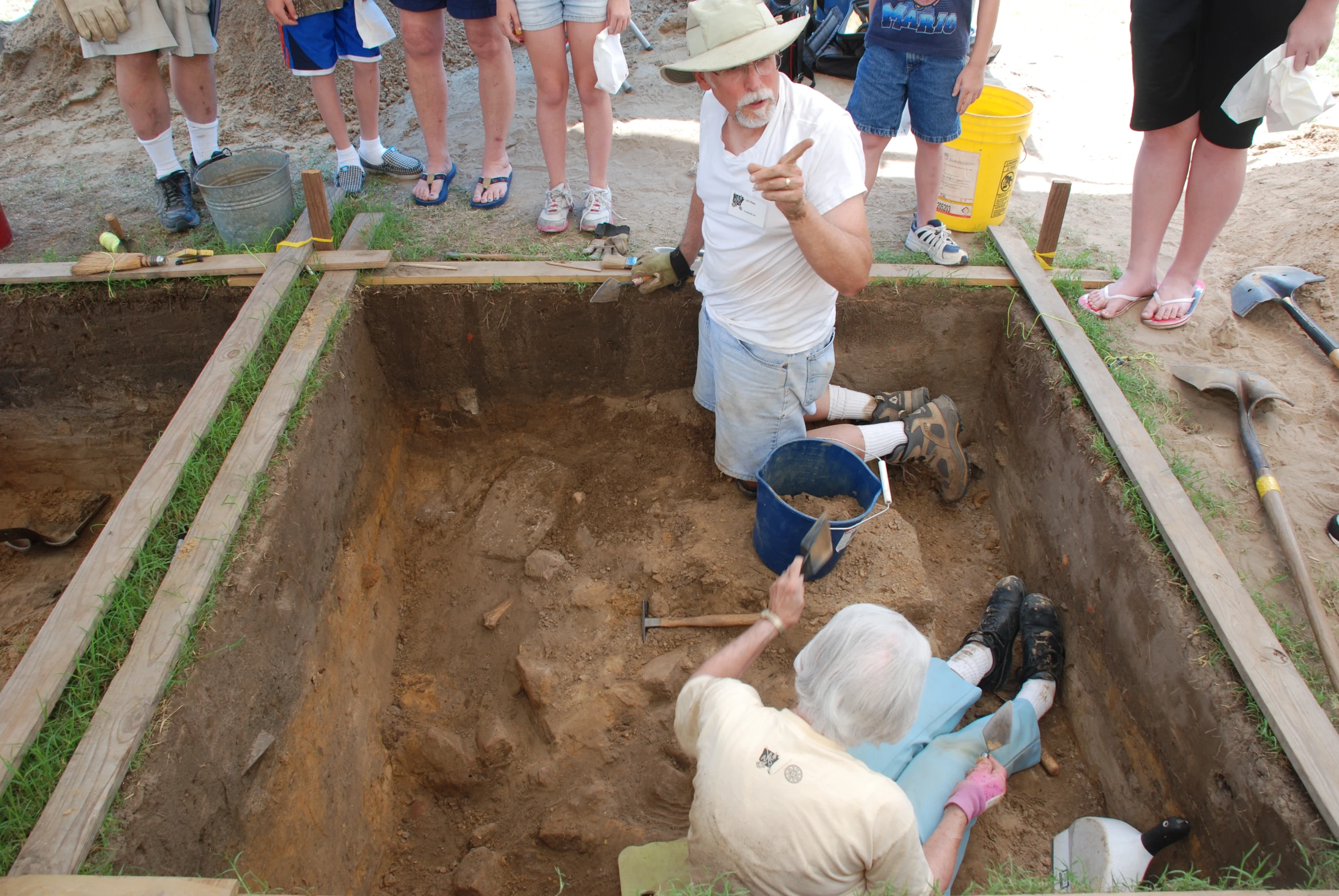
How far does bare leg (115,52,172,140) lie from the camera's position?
365 cm

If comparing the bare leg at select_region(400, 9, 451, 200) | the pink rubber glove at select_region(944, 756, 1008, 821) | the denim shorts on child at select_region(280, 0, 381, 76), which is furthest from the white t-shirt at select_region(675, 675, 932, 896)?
the denim shorts on child at select_region(280, 0, 381, 76)

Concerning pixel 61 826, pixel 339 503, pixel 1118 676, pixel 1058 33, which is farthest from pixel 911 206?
pixel 61 826

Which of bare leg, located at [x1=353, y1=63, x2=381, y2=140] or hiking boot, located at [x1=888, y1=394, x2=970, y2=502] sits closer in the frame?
hiking boot, located at [x1=888, y1=394, x2=970, y2=502]

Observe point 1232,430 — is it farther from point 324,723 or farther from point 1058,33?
point 1058,33

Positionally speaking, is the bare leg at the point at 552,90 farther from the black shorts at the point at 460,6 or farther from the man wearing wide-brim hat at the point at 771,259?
the man wearing wide-brim hat at the point at 771,259

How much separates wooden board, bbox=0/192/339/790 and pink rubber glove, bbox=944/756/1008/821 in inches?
89.1

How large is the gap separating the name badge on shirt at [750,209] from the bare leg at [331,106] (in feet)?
8.15

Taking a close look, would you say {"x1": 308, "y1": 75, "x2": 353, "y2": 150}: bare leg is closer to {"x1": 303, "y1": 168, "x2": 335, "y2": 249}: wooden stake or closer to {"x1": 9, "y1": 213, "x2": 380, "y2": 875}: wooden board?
{"x1": 303, "y1": 168, "x2": 335, "y2": 249}: wooden stake

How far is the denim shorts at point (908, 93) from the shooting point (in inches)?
130

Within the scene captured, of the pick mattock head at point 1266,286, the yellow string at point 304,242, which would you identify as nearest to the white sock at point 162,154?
the yellow string at point 304,242

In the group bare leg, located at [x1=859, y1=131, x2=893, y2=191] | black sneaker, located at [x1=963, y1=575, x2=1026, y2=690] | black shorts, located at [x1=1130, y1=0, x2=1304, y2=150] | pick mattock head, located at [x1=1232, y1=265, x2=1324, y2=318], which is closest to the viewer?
black shorts, located at [x1=1130, y1=0, x2=1304, y2=150]

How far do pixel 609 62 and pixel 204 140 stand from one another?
7.35ft

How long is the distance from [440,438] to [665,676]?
1.67 meters

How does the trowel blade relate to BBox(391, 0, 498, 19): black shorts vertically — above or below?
below
